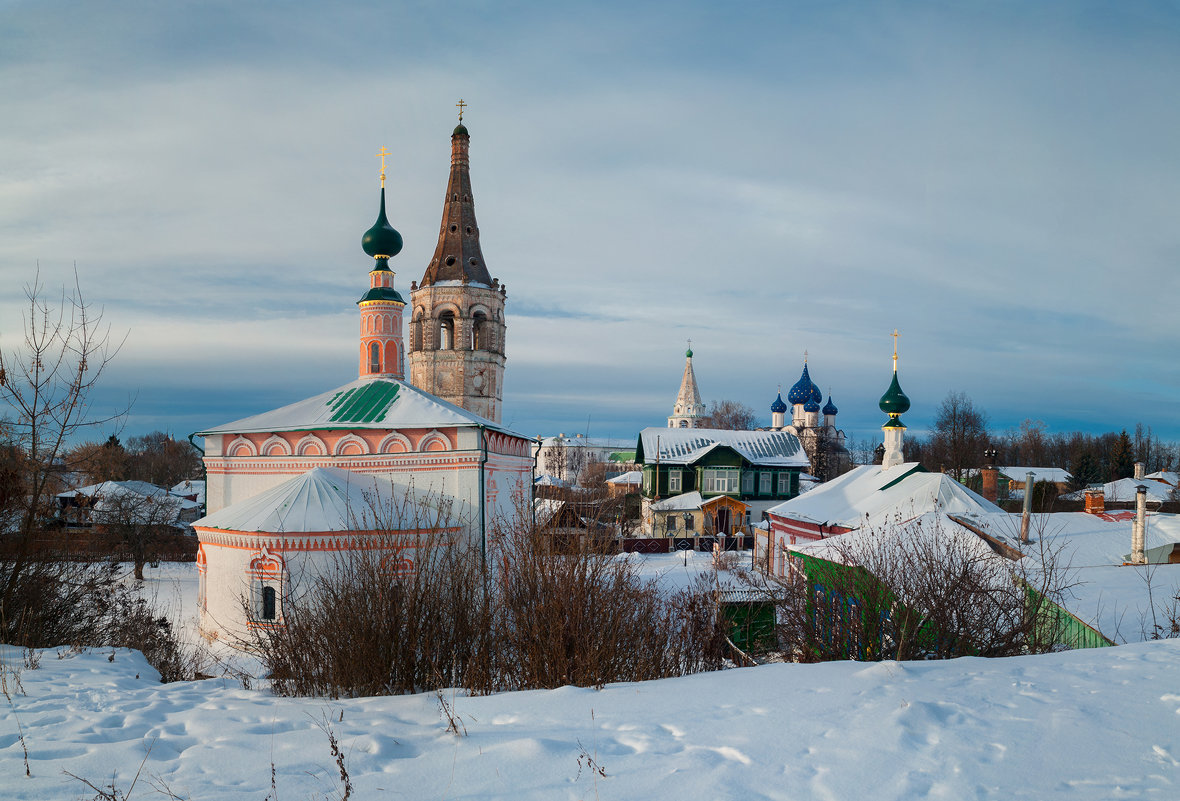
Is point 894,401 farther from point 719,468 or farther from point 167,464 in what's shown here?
point 167,464

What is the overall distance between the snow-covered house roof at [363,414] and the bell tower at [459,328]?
17137 millimetres

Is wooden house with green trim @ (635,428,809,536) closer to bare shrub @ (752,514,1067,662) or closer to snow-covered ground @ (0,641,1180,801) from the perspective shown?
bare shrub @ (752,514,1067,662)

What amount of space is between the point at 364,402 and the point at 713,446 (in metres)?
24.7

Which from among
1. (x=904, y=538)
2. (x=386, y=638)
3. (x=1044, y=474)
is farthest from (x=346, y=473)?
(x=1044, y=474)

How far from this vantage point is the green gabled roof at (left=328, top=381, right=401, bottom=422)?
1401 centimetres

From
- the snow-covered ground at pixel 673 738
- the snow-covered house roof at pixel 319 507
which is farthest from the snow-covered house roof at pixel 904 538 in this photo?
the snow-covered house roof at pixel 319 507

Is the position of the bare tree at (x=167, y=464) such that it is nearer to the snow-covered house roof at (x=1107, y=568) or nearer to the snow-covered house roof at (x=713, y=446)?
the snow-covered house roof at (x=713, y=446)

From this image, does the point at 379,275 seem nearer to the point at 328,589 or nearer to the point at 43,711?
the point at 328,589

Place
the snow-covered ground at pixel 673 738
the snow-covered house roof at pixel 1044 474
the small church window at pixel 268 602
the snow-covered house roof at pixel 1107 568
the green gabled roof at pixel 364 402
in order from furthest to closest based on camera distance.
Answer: the snow-covered house roof at pixel 1044 474 → the green gabled roof at pixel 364 402 → the small church window at pixel 268 602 → the snow-covered house roof at pixel 1107 568 → the snow-covered ground at pixel 673 738

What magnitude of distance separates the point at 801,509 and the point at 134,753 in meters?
19.7

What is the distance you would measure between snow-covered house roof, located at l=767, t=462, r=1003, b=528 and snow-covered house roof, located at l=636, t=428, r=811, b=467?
13569mm

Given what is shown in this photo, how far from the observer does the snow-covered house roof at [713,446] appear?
36.7m

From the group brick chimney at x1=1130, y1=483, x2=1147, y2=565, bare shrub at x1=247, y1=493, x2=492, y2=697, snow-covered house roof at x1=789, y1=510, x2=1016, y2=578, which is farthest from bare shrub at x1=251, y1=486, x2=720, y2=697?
brick chimney at x1=1130, y1=483, x2=1147, y2=565

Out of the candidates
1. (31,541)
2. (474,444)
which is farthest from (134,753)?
(474,444)
